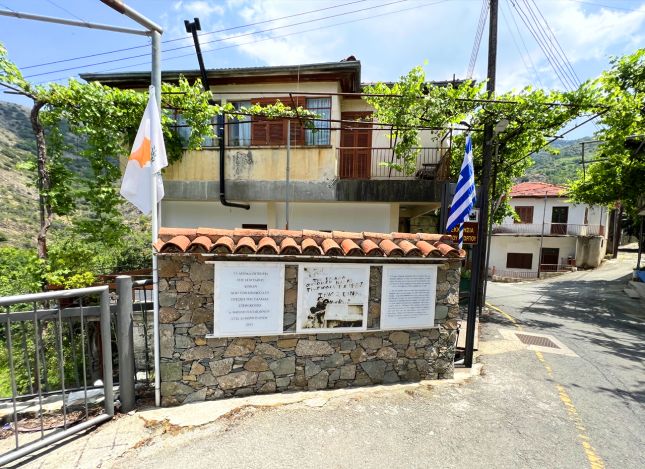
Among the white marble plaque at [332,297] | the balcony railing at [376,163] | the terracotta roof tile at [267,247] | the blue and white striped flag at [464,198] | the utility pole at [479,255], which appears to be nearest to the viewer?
the terracotta roof tile at [267,247]

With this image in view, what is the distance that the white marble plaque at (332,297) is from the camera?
13.8ft

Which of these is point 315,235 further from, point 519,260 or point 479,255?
point 519,260

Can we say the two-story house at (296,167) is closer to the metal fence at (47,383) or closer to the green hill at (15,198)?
the metal fence at (47,383)

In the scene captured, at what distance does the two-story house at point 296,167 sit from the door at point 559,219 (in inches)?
905

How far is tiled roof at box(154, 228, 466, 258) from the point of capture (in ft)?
12.4

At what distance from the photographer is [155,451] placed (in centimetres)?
318

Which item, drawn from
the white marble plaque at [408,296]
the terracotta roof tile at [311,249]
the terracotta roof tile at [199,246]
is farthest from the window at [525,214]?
the terracotta roof tile at [199,246]

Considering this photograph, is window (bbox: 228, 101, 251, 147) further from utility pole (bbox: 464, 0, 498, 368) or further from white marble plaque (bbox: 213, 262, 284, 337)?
utility pole (bbox: 464, 0, 498, 368)

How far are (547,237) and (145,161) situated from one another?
31.0 m

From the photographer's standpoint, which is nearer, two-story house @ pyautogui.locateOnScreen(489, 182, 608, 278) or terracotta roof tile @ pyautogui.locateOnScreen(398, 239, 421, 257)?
terracotta roof tile @ pyautogui.locateOnScreen(398, 239, 421, 257)

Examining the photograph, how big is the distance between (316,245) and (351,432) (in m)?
2.33

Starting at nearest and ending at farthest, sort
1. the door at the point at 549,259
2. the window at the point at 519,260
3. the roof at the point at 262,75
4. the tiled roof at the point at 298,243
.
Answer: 1. the tiled roof at the point at 298,243
2. the roof at the point at 262,75
3. the door at the point at 549,259
4. the window at the point at 519,260

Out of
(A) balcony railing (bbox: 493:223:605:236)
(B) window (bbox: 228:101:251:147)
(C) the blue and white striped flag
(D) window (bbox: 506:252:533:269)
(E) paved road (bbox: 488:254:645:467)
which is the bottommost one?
(D) window (bbox: 506:252:533:269)

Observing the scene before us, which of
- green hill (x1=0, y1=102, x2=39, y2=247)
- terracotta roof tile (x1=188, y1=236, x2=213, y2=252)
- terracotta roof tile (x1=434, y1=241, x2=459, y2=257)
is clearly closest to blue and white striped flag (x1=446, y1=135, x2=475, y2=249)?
terracotta roof tile (x1=434, y1=241, x2=459, y2=257)
